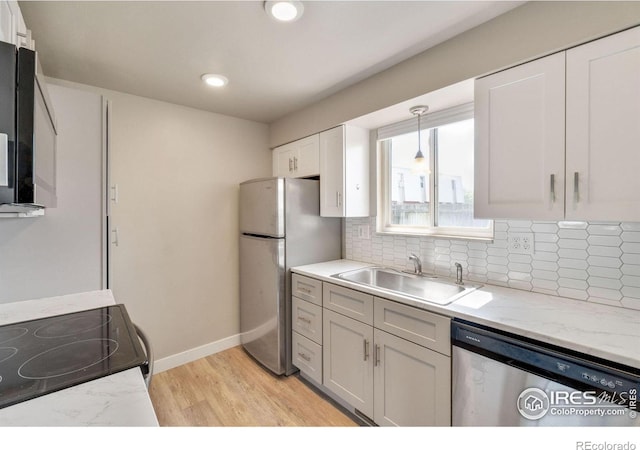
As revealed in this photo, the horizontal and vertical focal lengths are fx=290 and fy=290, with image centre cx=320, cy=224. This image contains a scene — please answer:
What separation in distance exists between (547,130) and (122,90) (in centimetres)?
282

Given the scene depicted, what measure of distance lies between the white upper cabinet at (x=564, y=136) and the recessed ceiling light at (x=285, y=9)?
100cm

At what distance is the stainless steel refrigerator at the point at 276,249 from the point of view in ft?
7.84

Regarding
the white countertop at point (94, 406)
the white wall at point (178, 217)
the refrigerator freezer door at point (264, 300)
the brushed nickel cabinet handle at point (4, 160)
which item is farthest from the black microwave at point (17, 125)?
the white wall at point (178, 217)

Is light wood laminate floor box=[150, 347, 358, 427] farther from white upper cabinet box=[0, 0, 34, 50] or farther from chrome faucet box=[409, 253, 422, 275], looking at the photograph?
white upper cabinet box=[0, 0, 34, 50]

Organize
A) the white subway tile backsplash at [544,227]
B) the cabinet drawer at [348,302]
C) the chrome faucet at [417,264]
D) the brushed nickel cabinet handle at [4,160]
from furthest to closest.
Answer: the chrome faucet at [417,264], the cabinet drawer at [348,302], the white subway tile backsplash at [544,227], the brushed nickel cabinet handle at [4,160]

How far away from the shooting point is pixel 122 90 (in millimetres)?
2262

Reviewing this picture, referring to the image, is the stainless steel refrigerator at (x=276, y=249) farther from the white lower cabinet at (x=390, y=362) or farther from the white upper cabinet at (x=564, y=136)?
the white upper cabinet at (x=564, y=136)

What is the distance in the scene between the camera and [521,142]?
1424 millimetres

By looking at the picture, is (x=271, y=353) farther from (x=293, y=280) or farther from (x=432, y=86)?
(x=432, y=86)

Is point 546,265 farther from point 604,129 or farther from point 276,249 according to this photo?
point 276,249

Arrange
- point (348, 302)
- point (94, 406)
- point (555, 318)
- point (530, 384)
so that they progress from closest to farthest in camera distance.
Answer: point (94, 406)
point (530, 384)
point (555, 318)
point (348, 302)

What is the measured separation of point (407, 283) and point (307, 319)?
2.68 feet

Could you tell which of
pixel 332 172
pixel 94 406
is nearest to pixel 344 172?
pixel 332 172
